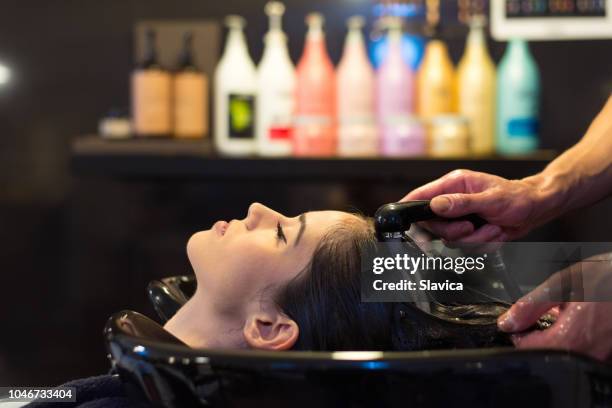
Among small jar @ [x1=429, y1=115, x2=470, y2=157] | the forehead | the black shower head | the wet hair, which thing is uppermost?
small jar @ [x1=429, y1=115, x2=470, y2=157]

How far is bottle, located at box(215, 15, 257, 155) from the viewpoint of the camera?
2.63 meters

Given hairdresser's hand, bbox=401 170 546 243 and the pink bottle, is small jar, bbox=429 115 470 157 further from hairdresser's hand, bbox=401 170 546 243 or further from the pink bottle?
hairdresser's hand, bbox=401 170 546 243

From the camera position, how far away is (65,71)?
295cm

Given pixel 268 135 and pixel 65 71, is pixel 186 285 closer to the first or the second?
pixel 268 135

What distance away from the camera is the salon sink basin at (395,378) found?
2.62 ft

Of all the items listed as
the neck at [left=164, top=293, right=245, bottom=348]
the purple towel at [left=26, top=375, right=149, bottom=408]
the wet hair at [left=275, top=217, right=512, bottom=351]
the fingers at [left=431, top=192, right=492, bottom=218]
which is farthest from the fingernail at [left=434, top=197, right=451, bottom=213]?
the purple towel at [left=26, top=375, right=149, bottom=408]

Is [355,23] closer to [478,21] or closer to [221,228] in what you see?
[478,21]

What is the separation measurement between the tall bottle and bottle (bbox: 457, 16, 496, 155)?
16.0 inches

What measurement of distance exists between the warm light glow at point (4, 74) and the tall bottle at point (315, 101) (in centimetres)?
107

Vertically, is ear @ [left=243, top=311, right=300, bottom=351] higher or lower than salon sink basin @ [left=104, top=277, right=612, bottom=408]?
lower

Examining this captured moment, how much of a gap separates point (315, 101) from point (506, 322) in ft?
5.50

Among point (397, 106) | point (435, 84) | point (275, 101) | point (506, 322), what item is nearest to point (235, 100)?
point (275, 101)

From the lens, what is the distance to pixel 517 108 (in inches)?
99.1

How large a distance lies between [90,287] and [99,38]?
883 millimetres
